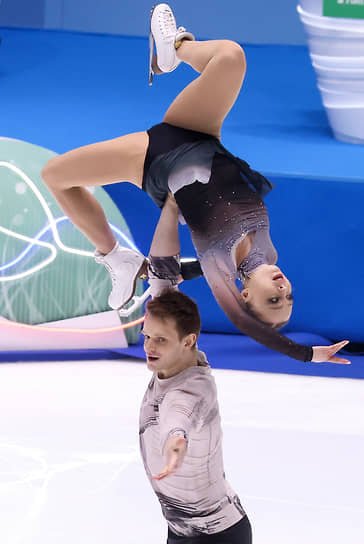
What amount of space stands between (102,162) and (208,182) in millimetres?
245

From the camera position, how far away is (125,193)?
4.86 m

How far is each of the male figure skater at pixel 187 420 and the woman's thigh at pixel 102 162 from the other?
309 mm

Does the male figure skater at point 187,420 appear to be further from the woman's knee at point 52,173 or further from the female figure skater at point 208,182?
the woman's knee at point 52,173

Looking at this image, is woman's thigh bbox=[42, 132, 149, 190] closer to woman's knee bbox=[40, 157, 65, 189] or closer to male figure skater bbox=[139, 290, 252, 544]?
woman's knee bbox=[40, 157, 65, 189]

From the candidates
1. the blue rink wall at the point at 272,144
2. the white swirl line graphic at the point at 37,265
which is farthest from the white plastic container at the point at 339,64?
the white swirl line graphic at the point at 37,265

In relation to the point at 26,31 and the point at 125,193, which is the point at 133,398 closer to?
the point at 125,193

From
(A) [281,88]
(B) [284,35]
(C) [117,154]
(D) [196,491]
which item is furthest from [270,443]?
(B) [284,35]

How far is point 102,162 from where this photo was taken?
2309mm

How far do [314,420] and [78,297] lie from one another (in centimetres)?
124

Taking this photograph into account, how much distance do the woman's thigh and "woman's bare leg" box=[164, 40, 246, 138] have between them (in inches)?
4.4

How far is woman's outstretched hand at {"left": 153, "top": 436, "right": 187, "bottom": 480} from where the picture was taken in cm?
216

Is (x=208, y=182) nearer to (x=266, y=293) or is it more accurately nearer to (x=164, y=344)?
(x=266, y=293)

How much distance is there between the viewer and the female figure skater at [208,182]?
2.22 meters

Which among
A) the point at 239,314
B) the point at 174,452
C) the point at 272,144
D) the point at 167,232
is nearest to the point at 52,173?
the point at 167,232
